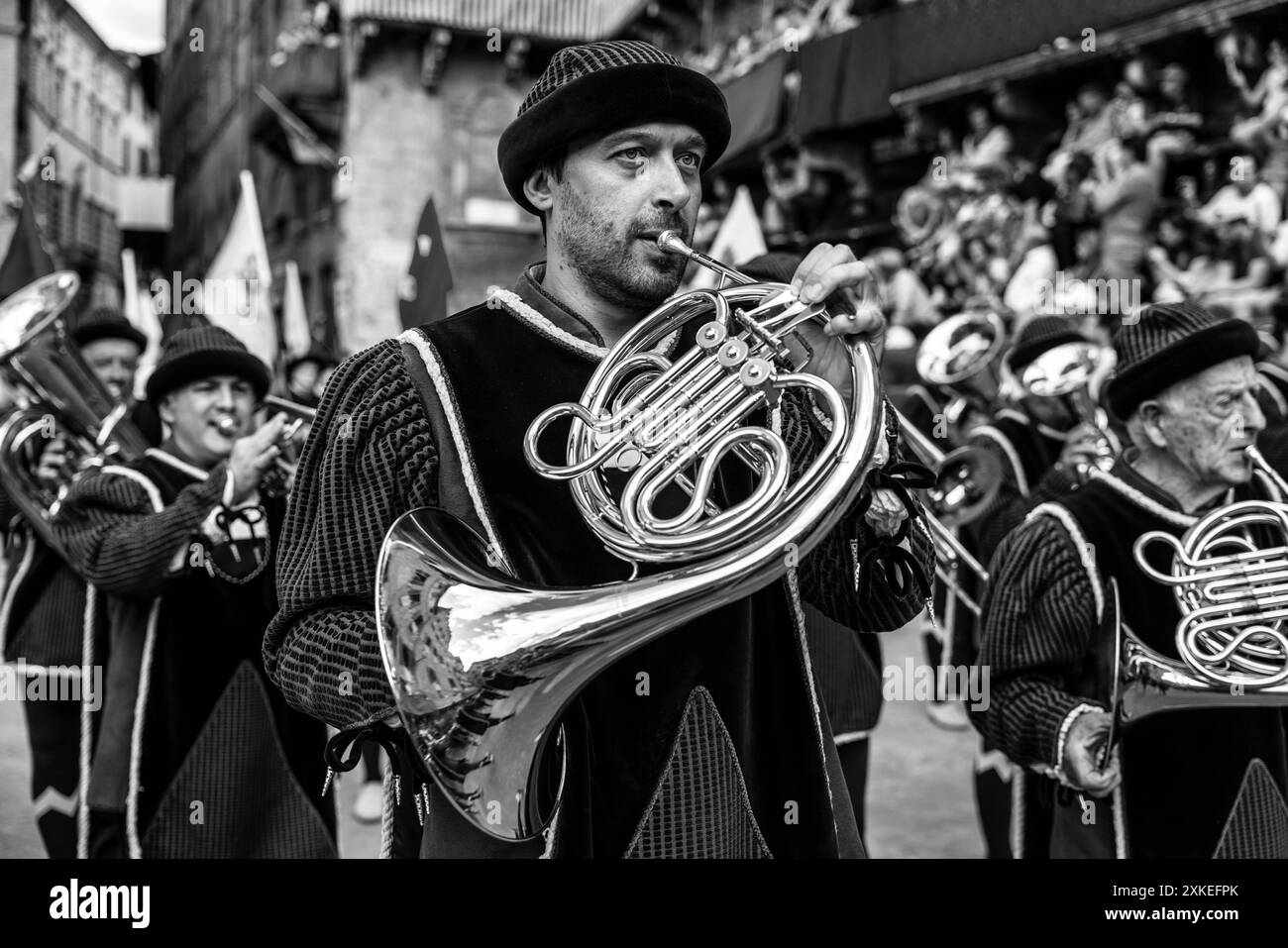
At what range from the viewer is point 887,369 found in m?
9.84

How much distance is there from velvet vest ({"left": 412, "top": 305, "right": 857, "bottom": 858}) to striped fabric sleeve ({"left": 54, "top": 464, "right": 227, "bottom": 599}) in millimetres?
1871

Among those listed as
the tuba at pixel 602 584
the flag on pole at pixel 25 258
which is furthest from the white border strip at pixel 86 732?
the flag on pole at pixel 25 258

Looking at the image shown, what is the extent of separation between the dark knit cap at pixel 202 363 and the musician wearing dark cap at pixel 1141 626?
2165mm

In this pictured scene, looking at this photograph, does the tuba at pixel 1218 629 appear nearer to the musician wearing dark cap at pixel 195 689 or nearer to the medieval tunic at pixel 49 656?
the musician wearing dark cap at pixel 195 689

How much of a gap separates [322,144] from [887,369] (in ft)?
56.4

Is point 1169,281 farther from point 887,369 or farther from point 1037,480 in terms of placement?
point 1037,480

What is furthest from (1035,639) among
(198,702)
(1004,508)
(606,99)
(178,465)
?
(1004,508)

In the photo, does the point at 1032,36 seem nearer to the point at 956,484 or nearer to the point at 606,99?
the point at 956,484

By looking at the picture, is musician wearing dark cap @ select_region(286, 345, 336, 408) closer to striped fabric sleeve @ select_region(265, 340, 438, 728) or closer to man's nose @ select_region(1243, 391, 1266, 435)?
man's nose @ select_region(1243, 391, 1266, 435)

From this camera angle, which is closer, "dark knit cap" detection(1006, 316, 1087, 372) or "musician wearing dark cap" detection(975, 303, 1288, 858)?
"musician wearing dark cap" detection(975, 303, 1288, 858)

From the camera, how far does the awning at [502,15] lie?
2317 cm

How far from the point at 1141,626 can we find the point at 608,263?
1570 millimetres

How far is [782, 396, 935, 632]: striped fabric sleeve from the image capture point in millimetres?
2166

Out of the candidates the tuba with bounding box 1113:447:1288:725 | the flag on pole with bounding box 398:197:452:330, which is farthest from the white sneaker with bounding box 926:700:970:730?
the tuba with bounding box 1113:447:1288:725
